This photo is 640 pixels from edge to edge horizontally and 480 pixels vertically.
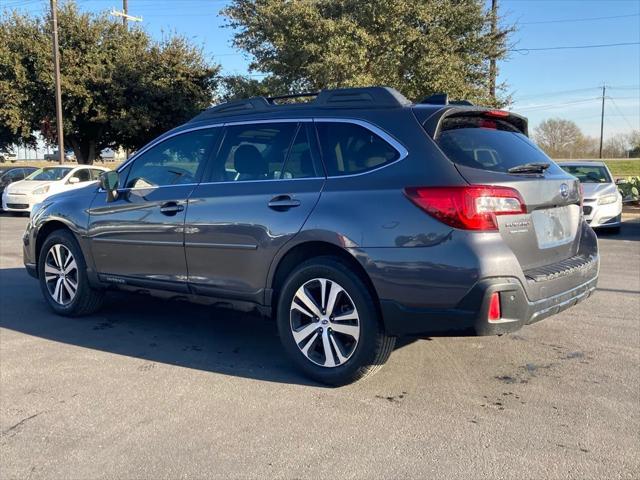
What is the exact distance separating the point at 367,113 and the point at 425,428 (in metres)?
2.09

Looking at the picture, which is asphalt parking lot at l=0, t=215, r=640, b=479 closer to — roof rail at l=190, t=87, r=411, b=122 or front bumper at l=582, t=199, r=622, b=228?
roof rail at l=190, t=87, r=411, b=122

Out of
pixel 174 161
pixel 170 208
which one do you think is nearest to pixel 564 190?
pixel 170 208

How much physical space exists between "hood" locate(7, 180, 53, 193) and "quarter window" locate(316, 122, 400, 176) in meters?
15.7

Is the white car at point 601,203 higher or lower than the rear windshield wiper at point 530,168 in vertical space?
lower

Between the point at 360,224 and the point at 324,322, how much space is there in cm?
75

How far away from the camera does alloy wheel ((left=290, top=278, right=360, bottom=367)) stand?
409cm

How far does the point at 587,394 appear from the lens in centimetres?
405

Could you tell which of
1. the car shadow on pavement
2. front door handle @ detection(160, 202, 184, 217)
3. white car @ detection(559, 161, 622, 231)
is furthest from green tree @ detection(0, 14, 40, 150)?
front door handle @ detection(160, 202, 184, 217)

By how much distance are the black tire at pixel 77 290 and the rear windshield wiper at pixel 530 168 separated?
12.9 ft

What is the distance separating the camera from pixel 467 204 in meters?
3.64

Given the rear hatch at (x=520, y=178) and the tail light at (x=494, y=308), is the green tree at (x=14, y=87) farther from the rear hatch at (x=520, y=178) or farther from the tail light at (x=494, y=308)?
the tail light at (x=494, y=308)

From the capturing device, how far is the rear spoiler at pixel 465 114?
3.97 metres

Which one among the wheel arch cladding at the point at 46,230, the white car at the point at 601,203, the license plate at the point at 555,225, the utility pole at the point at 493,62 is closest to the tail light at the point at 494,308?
the license plate at the point at 555,225

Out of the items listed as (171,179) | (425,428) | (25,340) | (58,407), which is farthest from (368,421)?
(25,340)
